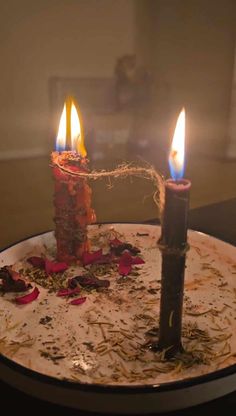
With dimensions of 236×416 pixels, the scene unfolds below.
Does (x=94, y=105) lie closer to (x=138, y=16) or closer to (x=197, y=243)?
(x=138, y=16)

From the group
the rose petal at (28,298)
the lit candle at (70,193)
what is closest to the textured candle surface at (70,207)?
the lit candle at (70,193)

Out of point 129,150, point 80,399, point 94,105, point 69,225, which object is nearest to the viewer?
point 80,399

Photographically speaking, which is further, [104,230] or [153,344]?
[104,230]

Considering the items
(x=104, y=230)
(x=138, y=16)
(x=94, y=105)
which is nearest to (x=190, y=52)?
(x=138, y=16)

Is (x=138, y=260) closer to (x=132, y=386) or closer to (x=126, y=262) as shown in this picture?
(x=126, y=262)

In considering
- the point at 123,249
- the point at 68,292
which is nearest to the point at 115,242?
the point at 123,249

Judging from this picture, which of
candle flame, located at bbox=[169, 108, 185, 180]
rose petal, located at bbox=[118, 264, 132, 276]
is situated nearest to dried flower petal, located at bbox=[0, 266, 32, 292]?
rose petal, located at bbox=[118, 264, 132, 276]

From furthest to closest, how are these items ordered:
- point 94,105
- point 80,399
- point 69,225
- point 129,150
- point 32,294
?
point 94,105 → point 129,150 → point 69,225 → point 32,294 → point 80,399

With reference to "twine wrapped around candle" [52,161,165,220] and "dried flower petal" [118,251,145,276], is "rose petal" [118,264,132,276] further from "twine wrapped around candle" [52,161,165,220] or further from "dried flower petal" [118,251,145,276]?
"twine wrapped around candle" [52,161,165,220]
